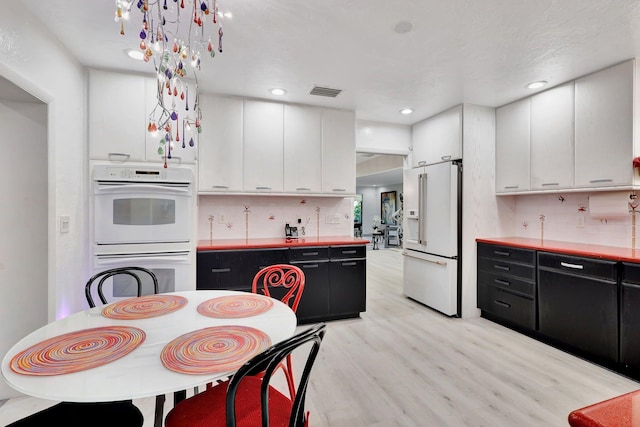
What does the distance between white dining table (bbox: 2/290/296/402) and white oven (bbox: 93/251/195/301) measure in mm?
1227

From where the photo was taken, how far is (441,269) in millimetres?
3738

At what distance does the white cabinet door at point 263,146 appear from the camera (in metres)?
3.45

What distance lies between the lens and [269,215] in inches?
151

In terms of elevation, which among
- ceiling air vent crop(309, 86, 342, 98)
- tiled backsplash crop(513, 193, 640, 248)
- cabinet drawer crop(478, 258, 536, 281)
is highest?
ceiling air vent crop(309, 86, 342, 98)

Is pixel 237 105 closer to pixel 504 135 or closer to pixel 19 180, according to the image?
pixel 19 180

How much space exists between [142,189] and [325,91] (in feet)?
6.59

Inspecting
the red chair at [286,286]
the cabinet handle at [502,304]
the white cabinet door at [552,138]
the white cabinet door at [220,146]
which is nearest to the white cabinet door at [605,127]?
the white cabinet door at [552,138]

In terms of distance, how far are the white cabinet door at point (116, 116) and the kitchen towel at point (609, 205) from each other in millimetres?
4278

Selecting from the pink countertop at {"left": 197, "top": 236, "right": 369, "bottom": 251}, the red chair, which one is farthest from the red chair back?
the pink countertop at {"left": 197, "top": 236, "right": 369, "bottom": 251}

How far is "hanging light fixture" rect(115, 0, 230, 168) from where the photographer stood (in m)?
1.29

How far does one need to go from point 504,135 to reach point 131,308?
401cm

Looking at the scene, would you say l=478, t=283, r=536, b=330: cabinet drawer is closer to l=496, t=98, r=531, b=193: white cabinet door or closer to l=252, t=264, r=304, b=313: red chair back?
l=496, t=98, r=531, b=193: white cabinet door

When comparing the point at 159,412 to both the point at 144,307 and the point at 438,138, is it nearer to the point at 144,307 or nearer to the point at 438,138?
the point at 144,307

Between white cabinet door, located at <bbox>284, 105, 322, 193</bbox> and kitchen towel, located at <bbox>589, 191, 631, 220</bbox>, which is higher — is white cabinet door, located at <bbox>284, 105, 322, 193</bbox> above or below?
above
